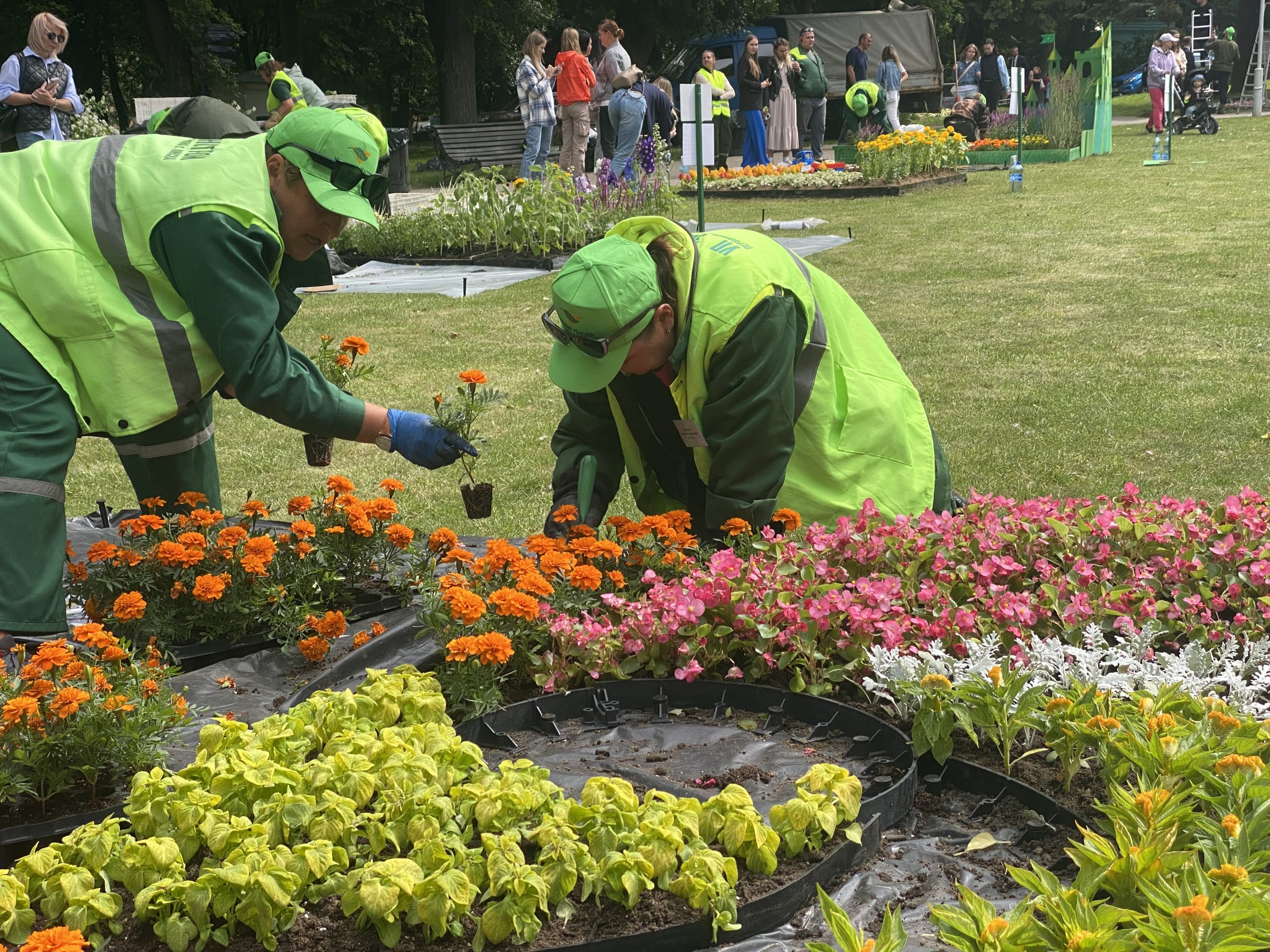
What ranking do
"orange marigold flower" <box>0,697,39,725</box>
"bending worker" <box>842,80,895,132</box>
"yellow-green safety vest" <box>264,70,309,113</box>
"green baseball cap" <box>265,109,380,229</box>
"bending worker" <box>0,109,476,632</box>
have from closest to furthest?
1. "orange marigold flower" <box>0,697,39,725</box>
2. "bending worker" <box>0,109,476,632</box>
3. "green baseball cap" <box>265,109,380,229</box>
4. "yellow-green safety vest" <box>264,70,309,113</box>
5. "bending worker" <box>842,80,895,132</box>

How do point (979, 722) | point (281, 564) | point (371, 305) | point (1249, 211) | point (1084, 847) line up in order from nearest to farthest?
point (1084, 847) < point (979, 722) < point (281, 564) < point (371, 305) < point (1249, 211)

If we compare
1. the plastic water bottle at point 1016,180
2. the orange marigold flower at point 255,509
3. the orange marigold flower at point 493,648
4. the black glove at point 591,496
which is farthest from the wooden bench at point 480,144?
the orange marigold flower at point 493,648

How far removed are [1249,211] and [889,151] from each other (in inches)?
192

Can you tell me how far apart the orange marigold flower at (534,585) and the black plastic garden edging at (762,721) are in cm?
25

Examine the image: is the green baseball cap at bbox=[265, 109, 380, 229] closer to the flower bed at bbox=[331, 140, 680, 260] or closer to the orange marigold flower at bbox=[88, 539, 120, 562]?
the orange marigold flower at bbox=[88, 539, 120, 562]

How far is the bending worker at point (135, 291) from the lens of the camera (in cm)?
308

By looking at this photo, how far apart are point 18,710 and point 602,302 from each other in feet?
5.05

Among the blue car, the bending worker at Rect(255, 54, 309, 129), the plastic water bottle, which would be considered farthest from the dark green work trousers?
the blue car

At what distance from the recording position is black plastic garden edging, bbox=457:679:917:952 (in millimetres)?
2311

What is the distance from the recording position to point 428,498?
18.2 feet

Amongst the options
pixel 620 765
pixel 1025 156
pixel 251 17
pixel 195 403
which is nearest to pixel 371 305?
pixel 195 403

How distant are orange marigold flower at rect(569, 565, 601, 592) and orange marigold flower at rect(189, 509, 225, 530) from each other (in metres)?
1.10

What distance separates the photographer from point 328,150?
3180 millimetres

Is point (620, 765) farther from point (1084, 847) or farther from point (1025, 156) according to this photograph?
point (1025, 156)
